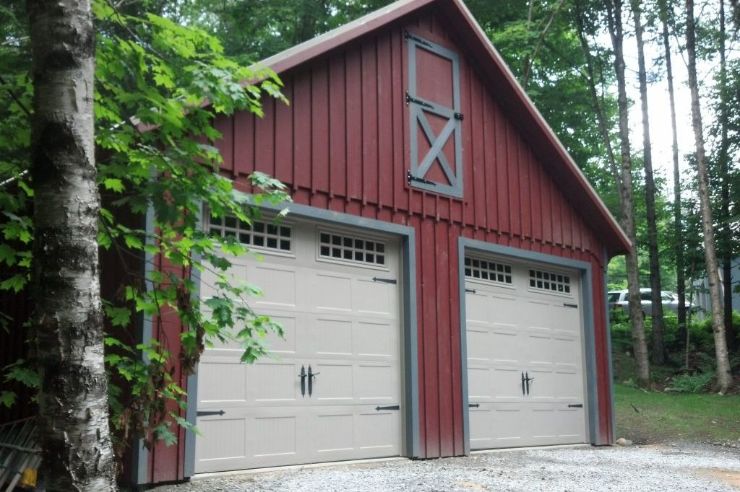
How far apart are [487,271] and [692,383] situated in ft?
28.2

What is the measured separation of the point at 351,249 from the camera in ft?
28.0

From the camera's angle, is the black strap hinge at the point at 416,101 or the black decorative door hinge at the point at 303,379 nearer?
the black decorative door hinge at the point at 303,379

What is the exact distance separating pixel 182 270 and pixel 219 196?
2264 mm

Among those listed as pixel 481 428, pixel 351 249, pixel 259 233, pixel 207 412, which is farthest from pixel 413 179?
pixel 207 412

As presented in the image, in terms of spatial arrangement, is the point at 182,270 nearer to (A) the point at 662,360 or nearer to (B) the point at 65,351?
(B) the point at 65,351

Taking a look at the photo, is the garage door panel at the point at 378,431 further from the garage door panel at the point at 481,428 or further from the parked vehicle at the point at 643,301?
the parked vehicle at the point at 643,301

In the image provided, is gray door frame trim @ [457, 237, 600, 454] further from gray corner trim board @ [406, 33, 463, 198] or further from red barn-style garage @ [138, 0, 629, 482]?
gray corner trim board @ [406, 33, 463, 198]

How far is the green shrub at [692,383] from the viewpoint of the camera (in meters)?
16.2

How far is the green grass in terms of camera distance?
39.4 ft

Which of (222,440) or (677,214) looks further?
(677,214)

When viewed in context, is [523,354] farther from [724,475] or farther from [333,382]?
[333,382]

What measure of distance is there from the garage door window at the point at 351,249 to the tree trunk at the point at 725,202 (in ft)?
45.0

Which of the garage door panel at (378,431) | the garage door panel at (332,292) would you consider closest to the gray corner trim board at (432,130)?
the garage door panel at (332,292)

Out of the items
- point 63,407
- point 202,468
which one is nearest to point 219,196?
point 63,407
